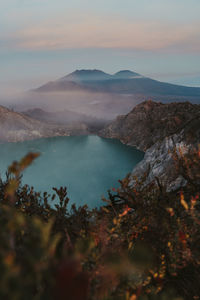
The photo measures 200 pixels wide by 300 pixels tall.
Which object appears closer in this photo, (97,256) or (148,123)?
(97,256)

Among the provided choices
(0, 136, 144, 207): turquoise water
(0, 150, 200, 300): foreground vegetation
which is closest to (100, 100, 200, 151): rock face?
(0, 136, 144, 207): turquoise water

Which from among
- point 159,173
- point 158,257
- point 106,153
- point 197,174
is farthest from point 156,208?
point 106,153

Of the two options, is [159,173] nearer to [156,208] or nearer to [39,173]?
[156,208]

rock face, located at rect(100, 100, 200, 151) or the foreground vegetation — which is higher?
rock face, located at rect(100, 100, 200, 151)

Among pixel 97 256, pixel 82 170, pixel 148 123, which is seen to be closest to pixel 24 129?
pixel 148 123

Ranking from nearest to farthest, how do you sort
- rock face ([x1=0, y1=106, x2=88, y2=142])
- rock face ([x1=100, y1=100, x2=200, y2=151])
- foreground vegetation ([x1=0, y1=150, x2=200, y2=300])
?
foreground vegetation ([x1=0, y1=150, x2=200, y2=300]) → rock face ([x1=100, y1=100, x2=200, y2=151]) → rock face ([x1=0, y1=106, x2=88, y2=142])

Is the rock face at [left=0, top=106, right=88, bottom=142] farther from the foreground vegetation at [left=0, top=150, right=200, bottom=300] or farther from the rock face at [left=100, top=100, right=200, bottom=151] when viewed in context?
the foreground vegetation at [left=0, top=150, right=200, bottom=300]

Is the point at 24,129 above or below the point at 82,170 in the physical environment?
above

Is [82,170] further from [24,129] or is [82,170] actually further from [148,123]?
[24,129]

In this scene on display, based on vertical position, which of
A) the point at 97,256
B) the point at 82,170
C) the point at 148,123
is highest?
the point at 148,123
